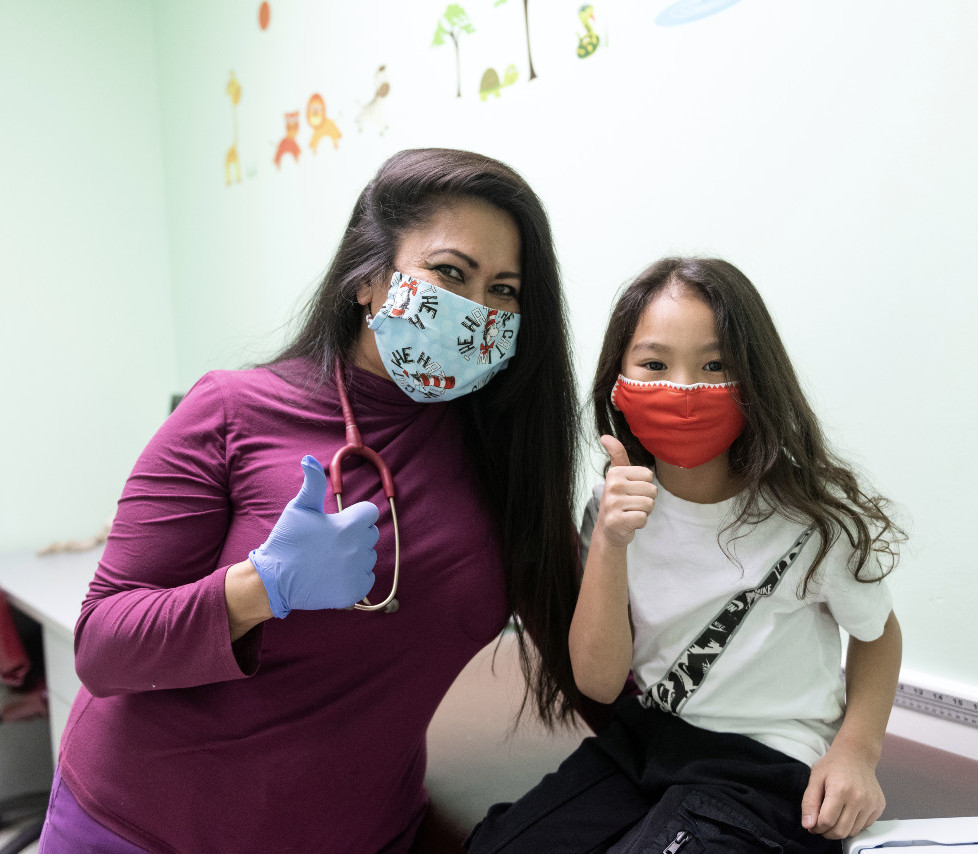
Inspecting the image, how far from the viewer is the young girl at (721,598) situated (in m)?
0.99

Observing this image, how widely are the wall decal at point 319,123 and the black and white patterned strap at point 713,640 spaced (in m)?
1.95

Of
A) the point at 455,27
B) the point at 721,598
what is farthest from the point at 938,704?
the point at 455,27

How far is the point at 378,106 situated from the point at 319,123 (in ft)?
0.99

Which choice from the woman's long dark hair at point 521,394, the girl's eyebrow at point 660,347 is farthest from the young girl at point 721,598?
the woman's long dark hair at point 521,394

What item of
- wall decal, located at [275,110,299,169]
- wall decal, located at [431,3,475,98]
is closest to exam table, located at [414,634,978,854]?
wall decal, located at [431,3,475,98]

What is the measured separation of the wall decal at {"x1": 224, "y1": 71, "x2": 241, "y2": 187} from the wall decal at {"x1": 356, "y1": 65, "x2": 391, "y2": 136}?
70 centimetres

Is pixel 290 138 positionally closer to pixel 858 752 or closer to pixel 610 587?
pixel 610 587

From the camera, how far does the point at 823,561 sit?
1.02 metres

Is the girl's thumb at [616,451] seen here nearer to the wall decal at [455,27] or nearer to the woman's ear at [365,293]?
the woman's ear at [365,293]

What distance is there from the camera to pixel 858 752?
980mm

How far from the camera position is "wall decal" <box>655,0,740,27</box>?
1517mm

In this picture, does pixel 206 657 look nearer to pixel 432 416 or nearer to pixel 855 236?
pixel 432 416

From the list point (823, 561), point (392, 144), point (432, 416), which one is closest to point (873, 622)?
point (823, 561)

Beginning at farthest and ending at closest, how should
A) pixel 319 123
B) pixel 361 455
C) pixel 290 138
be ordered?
pixel 290 138, pixel 319 123, pixel 361 455
